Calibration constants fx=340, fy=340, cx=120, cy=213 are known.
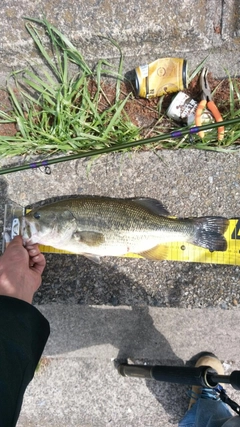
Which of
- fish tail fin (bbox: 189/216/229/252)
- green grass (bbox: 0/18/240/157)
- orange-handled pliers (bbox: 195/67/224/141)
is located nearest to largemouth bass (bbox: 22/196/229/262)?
fish tail fin (bbox: 189/216/229/252)

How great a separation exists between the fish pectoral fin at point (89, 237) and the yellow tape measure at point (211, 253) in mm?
596

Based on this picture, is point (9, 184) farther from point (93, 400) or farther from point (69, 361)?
point (93, 400)

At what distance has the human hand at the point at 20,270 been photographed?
2.73 meters

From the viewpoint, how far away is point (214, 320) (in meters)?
3.07

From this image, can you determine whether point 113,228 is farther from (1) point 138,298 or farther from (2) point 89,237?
(1) point 138,298

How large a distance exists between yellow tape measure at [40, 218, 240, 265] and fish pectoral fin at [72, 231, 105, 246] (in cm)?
60

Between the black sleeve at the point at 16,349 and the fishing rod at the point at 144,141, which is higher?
the fishing rod at the point at 144,141

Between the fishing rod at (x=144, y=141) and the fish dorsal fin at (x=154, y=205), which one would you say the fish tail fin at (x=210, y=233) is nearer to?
the fish dorsal fin at (x=154, y=205)

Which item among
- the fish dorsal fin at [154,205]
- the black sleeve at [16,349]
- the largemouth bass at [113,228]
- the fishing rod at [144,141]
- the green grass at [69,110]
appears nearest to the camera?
the black sleeve at [16,349]

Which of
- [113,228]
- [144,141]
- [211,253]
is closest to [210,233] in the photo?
[211,253]

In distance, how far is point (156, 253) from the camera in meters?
2.96

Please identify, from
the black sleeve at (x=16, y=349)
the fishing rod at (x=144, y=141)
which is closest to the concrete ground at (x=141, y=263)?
the fishing rod at (x=144, y=141)

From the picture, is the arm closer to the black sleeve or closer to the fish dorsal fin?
the black sleeve

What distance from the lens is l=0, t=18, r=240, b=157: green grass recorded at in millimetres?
3129
